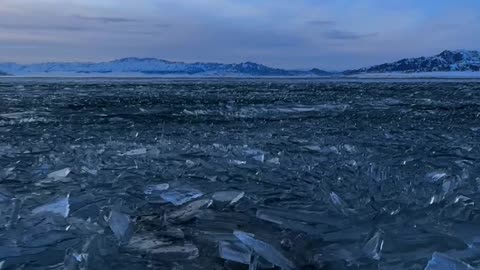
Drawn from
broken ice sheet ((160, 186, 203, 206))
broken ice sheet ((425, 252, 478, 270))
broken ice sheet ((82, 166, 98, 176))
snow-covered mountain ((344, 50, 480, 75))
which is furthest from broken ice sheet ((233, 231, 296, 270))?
snow-covered mountain ((344, 50, 480, 75))

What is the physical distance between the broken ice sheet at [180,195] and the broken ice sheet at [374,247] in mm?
1621

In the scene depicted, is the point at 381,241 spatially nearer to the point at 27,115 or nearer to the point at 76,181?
the point at 76,181

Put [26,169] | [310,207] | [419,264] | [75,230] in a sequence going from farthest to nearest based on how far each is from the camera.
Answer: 1. [26,169]
2. [310,207]
3. [75,230]
4. [419,264]

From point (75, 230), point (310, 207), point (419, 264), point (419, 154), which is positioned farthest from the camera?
point (419, 154)

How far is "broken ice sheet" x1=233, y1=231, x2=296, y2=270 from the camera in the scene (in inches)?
114

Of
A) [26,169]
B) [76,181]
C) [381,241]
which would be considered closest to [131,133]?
[26,169]

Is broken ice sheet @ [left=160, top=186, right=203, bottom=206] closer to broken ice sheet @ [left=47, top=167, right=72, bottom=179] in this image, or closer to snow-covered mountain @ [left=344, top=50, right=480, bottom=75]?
broken ice sheet @ [left=47, top=167, right=72, bottom=179]

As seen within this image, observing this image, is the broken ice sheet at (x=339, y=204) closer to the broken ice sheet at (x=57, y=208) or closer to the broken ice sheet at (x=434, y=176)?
the broken ice sheet at (x=434, y=176)

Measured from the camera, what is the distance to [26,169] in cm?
546

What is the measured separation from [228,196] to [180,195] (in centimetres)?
41

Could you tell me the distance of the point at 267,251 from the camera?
2.98m

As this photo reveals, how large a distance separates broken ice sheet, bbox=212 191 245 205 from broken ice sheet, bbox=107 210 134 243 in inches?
33.2

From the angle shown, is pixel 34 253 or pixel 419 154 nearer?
pixel 34 253

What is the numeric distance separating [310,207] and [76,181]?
2268mm
